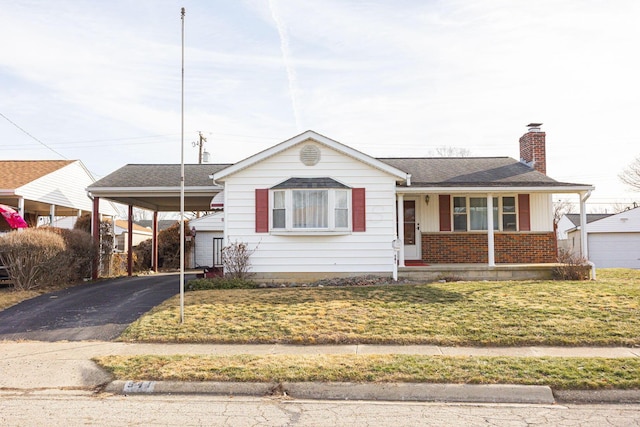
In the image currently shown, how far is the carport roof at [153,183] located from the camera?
16.2 metres

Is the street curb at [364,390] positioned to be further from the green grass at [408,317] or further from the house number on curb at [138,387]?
the green grass at [408,317]

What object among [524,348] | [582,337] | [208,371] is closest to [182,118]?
[208,371]

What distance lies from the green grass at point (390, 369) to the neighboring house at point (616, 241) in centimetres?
2450

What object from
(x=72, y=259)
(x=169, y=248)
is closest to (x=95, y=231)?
(x=72, y=259)

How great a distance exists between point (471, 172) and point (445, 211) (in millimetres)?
1660

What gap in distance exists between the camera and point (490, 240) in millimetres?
14953

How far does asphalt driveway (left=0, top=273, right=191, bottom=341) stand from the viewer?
9.57 meters

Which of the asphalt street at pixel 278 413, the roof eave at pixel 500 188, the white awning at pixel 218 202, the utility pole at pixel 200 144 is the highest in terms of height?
the utility pole at pixel 200 144

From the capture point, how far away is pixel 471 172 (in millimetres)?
16953

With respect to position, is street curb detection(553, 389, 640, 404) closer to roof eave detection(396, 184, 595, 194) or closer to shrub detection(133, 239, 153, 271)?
roof eave detection(396, 184, 595, 194)

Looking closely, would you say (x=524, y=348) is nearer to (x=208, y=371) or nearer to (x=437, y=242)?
(x=208, y=371)

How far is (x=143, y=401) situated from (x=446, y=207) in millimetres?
12459

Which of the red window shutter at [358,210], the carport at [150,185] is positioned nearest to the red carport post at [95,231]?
the carport at [150,185]

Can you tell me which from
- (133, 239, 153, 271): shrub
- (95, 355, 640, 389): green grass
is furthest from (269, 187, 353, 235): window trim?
(133, 239, 153, 271): shrub
